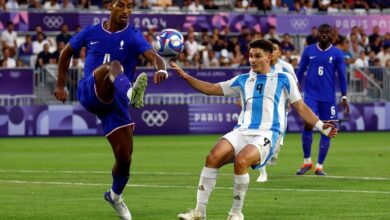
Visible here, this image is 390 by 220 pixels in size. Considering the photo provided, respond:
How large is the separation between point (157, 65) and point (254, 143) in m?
1.50

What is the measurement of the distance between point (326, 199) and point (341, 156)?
33.1 feet

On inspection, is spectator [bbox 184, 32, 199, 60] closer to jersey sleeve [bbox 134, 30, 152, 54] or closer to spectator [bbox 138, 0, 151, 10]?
spectator [bbox 138, 0, 151, 10]

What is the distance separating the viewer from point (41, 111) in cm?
3309

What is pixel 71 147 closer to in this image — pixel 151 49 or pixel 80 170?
pixel 80 170

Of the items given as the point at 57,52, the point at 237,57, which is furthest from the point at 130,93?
the point at 237,57

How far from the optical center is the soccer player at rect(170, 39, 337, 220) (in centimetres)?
1159

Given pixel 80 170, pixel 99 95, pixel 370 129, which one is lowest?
pixel 370 129

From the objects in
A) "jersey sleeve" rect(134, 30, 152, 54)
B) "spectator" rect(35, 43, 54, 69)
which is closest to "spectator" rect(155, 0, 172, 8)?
"spectator" rect(35, 43, 54, 69)

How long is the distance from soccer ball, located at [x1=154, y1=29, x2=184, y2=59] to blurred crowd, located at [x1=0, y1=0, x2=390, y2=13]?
23380 millimetres

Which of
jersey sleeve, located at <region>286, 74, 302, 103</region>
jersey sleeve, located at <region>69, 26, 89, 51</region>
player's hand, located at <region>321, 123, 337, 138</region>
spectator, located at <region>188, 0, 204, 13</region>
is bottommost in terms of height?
spectator, located at <region>188, 0, 204, 13</region>

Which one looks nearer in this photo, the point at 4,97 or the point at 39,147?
the point at 39,147

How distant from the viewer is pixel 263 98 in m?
12.2

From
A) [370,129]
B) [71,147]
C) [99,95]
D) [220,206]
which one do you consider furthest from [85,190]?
[370,129]

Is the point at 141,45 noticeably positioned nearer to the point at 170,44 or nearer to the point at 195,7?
the point at 170,44
